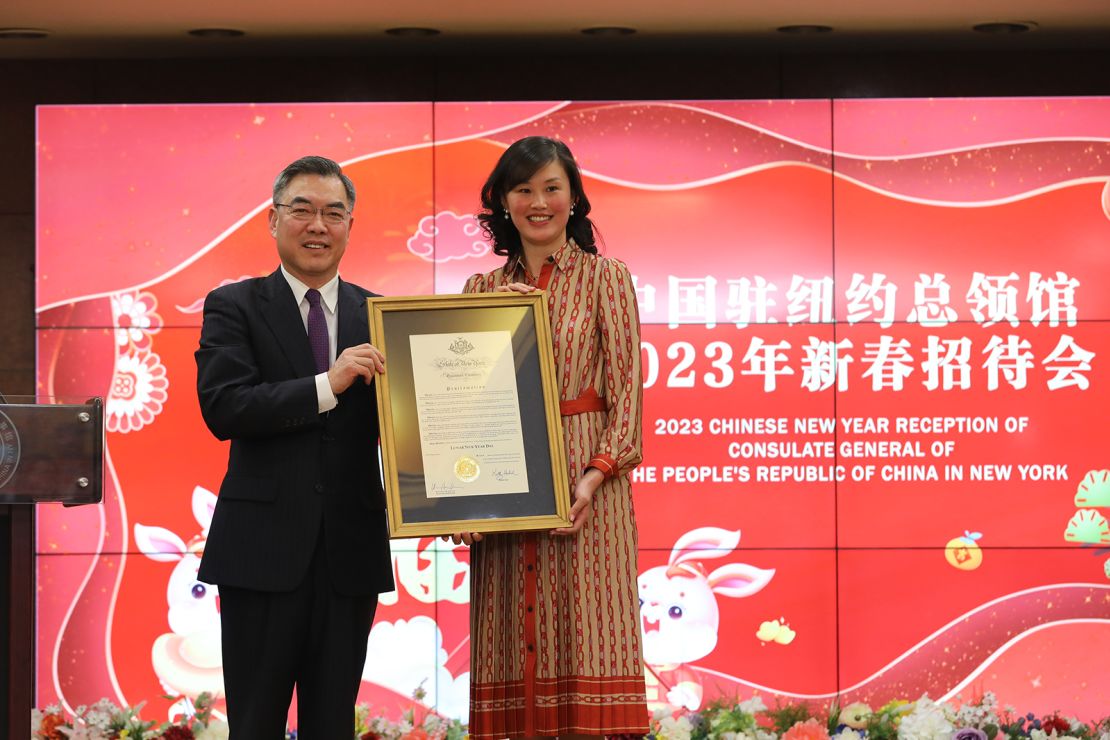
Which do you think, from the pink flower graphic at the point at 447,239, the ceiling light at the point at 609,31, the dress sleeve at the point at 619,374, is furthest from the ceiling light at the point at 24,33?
the dress sleeve at the point at 619,374

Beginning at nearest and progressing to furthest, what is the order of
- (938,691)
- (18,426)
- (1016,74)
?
(18,426) < (938,691) < (1016,74)

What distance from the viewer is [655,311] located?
471 cm

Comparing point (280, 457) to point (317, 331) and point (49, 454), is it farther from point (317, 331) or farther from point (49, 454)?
point (49, 454)

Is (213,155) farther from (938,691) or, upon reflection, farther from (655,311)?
(938,691)

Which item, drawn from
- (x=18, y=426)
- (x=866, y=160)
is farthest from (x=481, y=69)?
(x=18, y=426)

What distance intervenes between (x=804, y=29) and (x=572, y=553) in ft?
9.77

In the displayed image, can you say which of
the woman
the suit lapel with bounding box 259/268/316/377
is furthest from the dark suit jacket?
the woman

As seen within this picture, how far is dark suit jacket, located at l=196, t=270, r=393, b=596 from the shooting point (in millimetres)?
2615

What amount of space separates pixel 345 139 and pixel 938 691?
283 cm

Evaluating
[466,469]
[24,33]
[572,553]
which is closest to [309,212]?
[466,469]

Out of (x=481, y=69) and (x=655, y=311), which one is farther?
(x=481, y=69)

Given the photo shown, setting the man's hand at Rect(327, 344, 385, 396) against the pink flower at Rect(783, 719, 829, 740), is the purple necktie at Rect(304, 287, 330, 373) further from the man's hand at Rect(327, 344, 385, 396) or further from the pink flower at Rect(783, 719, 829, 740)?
the pink flower at Rect(783, 719, 829, 740)

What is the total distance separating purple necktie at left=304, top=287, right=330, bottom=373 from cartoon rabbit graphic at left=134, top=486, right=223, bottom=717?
6.85 feet

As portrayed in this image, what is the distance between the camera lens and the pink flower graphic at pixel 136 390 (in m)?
4.68
